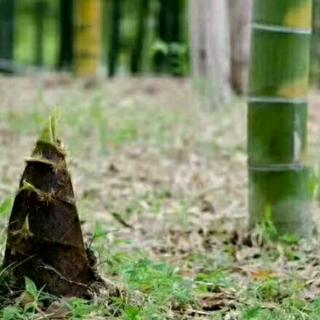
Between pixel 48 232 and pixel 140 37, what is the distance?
1026cm

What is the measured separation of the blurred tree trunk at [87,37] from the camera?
905cm

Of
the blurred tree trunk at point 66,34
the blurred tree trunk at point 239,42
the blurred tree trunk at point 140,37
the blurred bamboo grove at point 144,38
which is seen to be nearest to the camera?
the blurred bamboo grove at point 144,38

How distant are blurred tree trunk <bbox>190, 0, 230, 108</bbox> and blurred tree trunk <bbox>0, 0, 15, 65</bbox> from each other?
3.94m

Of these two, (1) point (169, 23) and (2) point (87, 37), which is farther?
(1) point (169, 23)

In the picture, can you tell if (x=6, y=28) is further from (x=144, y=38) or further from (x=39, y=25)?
(x=39, y=25)


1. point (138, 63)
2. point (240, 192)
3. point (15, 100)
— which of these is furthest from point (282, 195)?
point (138, 63)

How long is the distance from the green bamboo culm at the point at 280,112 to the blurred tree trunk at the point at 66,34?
28.8 feet

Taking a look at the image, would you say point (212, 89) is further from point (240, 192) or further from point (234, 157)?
point (240, 192)

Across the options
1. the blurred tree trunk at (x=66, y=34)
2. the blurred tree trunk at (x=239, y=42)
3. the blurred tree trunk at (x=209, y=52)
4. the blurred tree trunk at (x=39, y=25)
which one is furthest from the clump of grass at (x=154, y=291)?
the blurred tree trunk at (x=39, y=25)

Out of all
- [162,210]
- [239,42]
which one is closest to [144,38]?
[239,42]

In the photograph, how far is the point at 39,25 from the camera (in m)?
15.4

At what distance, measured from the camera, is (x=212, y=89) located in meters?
7.33

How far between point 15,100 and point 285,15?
4.64 m

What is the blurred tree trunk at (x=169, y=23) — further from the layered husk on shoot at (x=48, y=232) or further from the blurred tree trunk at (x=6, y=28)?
the layered husk on shoot at (x=48, y=232)
